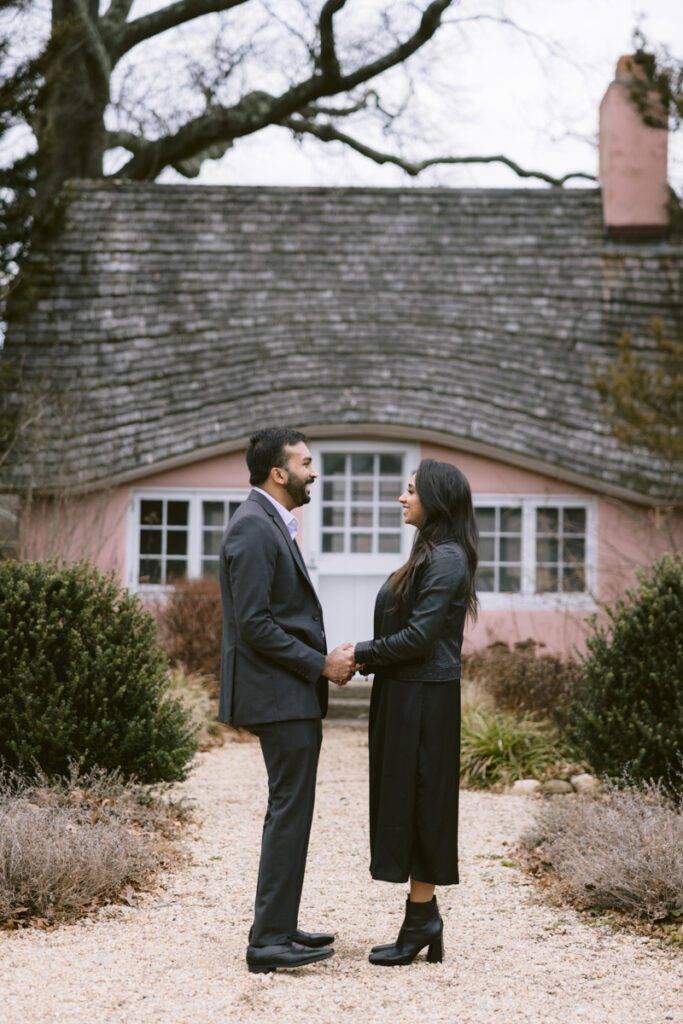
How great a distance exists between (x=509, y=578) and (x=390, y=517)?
1.47m

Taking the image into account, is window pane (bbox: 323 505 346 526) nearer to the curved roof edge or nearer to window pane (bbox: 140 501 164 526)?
the curved roof edge

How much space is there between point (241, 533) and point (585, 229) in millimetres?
11835

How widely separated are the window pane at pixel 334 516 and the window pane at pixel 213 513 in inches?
44.5

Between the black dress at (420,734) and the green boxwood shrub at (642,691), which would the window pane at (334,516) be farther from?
the black dress at (420,734)

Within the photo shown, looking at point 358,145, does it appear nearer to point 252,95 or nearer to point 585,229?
point 252,95

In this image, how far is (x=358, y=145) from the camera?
21.3 metres

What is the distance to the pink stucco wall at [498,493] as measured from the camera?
12711 mm

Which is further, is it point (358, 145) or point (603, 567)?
point (358, 145)

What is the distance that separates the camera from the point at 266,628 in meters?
4.50

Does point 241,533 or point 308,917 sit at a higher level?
point 241,533

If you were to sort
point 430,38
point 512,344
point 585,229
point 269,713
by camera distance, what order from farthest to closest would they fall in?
1. point 430,38
2. point 585,229
3. point 512,344
4. point 269,713

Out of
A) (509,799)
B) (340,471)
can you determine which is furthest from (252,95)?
(509,799)

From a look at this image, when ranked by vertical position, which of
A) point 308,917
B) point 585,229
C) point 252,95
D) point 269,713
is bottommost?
point 308,917

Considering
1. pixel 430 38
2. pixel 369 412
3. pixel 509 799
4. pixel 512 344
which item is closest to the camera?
pixel 509 799
